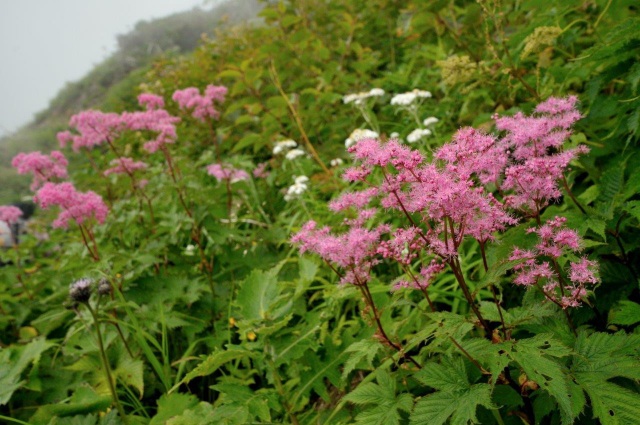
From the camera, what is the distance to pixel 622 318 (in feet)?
3.99

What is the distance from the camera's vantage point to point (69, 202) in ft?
8.33

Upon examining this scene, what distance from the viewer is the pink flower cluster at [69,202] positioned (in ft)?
8.10

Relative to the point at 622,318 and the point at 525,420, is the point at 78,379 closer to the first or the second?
the point at 525,420

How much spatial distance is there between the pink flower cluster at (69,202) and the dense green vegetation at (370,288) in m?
0.02

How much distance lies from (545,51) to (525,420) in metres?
2.32

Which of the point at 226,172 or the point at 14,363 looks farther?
the point at 226,172

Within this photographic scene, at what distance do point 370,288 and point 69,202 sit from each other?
192 centimetres

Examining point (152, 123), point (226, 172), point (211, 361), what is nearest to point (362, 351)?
point (211, 361)

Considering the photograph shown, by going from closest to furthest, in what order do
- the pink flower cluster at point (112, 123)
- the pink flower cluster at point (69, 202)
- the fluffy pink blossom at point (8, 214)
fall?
the pink flower cluster at point (69, 202) < the pink flower cluster at point (112, 123) < the fluffy pink blossom at point (8, 214)

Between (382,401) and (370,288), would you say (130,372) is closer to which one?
(370,288)

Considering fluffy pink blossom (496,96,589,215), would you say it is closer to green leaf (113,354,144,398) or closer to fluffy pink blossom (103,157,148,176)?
green leaf (113,354,144,398)

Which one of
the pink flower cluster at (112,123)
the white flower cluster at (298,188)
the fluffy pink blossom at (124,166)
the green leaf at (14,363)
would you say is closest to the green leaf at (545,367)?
the green leaf at (14,363)

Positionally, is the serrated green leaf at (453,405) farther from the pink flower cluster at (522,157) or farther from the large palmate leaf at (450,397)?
the pink flower cluster at (522,157)

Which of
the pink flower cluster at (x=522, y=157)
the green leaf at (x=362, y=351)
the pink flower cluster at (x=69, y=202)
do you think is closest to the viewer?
the pink flower cluster at (x=522, y=157)
